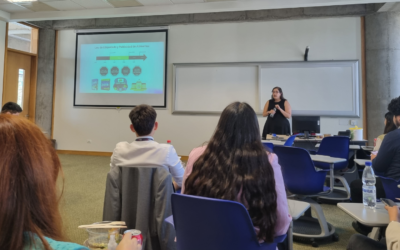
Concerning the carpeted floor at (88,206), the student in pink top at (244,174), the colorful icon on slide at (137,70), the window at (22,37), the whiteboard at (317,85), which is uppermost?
the window at (22,37)

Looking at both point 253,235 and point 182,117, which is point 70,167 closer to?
point 182,117

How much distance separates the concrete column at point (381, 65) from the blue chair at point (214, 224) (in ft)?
18.2

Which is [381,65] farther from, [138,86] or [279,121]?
[138,86]

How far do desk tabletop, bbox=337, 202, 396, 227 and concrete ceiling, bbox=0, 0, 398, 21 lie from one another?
4.62 meters

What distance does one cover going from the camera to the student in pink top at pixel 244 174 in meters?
0.99

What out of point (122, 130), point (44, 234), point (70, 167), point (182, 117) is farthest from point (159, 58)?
point (44, 234)

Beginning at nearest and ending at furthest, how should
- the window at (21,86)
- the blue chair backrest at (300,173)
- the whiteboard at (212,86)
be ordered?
the blue chair backrest at (300,173)
the whiteboard at (212,86)
the window at (21,86)

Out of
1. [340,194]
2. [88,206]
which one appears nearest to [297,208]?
[88,206]

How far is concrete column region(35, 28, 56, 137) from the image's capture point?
7.02 metres

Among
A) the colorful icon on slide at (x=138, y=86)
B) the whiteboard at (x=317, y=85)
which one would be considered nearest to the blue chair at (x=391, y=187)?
the whiteboard at (x=317, y=85)

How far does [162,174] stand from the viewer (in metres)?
1.55

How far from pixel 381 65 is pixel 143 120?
5539 millimetres

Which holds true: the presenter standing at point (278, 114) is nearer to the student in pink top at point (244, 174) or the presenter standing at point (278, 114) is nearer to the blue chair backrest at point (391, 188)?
the blue chair backrest at point (391, 188)

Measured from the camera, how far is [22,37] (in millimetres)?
6895
